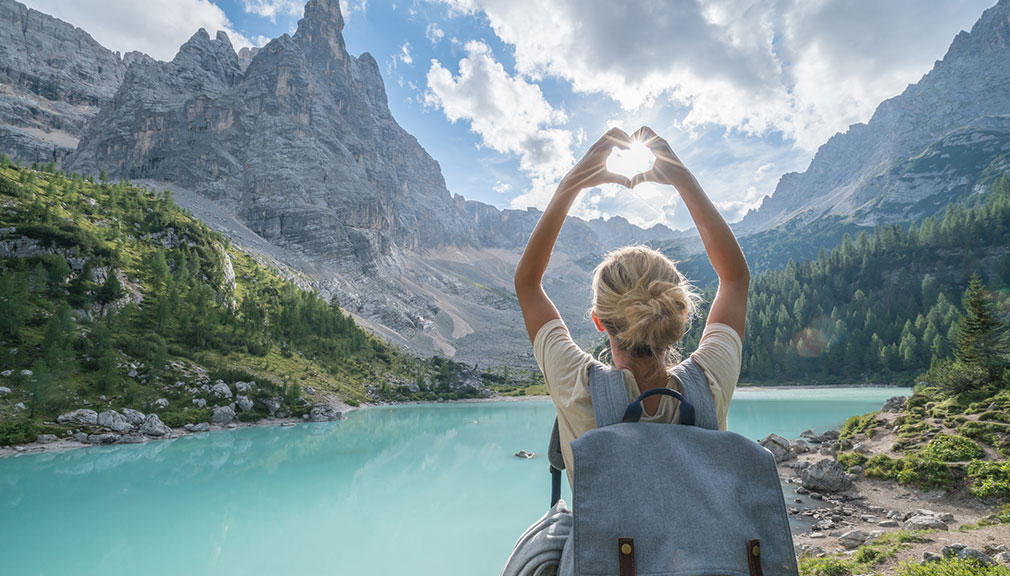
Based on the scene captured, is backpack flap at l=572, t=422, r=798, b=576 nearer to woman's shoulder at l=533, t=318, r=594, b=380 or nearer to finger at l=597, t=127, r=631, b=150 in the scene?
woman's shoulder at l=533, t=318, r=594, b=380

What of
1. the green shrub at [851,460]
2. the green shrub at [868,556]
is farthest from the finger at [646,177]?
the green shrub at [851,460]

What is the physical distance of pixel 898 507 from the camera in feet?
43.7

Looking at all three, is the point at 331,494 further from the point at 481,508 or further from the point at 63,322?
the point at 63,322

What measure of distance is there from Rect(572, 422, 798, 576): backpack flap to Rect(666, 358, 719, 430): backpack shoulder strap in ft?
0.44

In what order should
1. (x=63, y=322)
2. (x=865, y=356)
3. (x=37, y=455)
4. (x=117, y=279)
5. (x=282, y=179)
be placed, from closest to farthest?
(x=37, y=455) < (x=63, y=322) < (x=117, y=279) < (x=865, y=356) < (x=282, y=179)

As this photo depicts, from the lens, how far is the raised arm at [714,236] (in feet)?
6.29

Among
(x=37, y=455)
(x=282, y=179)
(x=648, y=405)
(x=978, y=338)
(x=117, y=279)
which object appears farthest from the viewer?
(x=282, y=179)

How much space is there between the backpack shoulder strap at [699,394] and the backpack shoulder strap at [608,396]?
197mm

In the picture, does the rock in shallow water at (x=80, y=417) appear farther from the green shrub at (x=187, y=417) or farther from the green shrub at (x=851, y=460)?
the green shrub at (x=851, y=460)

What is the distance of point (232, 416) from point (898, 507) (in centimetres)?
4352

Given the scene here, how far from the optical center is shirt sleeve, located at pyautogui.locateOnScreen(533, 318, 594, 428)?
1.50 meters

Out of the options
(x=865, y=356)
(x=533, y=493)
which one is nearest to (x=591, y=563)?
(x=533, y=493)

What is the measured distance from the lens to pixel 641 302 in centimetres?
162

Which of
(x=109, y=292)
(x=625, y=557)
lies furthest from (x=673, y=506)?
(x=109, y=292)
